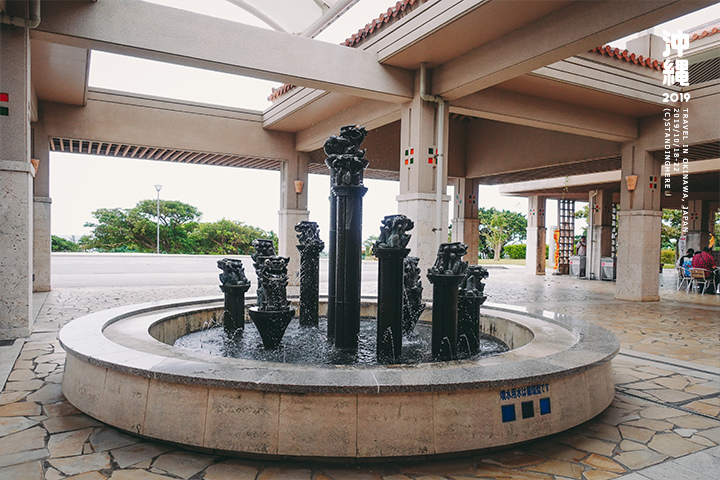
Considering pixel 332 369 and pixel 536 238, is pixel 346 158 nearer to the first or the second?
pixel 332 369

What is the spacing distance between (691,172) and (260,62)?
12.8 m

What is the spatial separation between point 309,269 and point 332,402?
331 centimetres

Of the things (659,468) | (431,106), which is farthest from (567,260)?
(659,468)

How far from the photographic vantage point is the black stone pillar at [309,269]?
19.8 feet

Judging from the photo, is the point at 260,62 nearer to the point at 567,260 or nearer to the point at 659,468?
the point at 659,468

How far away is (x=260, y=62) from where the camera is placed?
7465 mm

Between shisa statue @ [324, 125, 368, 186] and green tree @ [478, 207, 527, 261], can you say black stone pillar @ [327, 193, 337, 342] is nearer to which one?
shisa statue @ [324, 125, 368, 186]

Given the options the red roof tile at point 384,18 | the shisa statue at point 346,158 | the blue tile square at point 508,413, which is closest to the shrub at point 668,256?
the red roof tile at point 384,18

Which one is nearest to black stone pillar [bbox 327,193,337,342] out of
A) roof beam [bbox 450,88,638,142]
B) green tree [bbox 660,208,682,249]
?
roof beam [bbox 450,88,638,142]

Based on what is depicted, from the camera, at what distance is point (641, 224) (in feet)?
36.4

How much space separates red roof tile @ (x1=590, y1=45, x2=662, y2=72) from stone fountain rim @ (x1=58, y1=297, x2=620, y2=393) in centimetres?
681

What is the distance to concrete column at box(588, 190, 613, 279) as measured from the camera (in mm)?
18453

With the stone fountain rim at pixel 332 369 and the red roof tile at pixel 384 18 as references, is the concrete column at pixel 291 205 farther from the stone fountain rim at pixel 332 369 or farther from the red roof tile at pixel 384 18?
the stone fountain rim at pixel 332 369

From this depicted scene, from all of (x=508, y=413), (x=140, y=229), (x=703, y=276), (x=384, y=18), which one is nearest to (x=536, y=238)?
(x=703, y=276)
